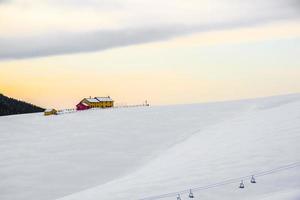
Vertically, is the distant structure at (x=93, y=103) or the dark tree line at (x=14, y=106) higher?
the dark tree line at (x=14, y=106)

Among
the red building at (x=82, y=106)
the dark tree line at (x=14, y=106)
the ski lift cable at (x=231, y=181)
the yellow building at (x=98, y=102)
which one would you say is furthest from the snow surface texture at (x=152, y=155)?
the dark tree line at (x=14, y=106)

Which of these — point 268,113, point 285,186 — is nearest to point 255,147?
point 285,186

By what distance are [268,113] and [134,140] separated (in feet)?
47.8

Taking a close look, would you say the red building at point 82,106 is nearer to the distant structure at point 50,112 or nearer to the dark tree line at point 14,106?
the distant structure at point 50,112

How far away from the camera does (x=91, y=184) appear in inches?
1401

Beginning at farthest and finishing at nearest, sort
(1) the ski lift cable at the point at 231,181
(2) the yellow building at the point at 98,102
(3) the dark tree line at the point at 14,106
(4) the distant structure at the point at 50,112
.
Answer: (3) the dark tree line at the point at 14,106 < (2) the yellow building at the point at 98,102 < (4) the distant structure at the point at 50,112 < (1) the ski lift cable at the point at 231,181

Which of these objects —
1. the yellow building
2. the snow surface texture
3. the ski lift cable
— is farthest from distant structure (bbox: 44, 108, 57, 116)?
the ski lift cable

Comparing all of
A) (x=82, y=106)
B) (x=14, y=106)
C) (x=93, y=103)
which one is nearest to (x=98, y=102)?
(x=93, y=103)

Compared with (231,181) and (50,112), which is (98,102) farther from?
(231,181)

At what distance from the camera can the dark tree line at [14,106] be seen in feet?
559

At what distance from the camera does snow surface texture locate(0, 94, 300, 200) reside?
2612cm

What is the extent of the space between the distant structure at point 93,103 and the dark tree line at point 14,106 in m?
50.5

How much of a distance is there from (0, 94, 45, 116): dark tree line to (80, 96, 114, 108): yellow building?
52115 mm

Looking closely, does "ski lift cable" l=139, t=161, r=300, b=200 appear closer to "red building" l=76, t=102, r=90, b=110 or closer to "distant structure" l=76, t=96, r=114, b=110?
"distant structure" l=76, t=96, r=114, b=110
